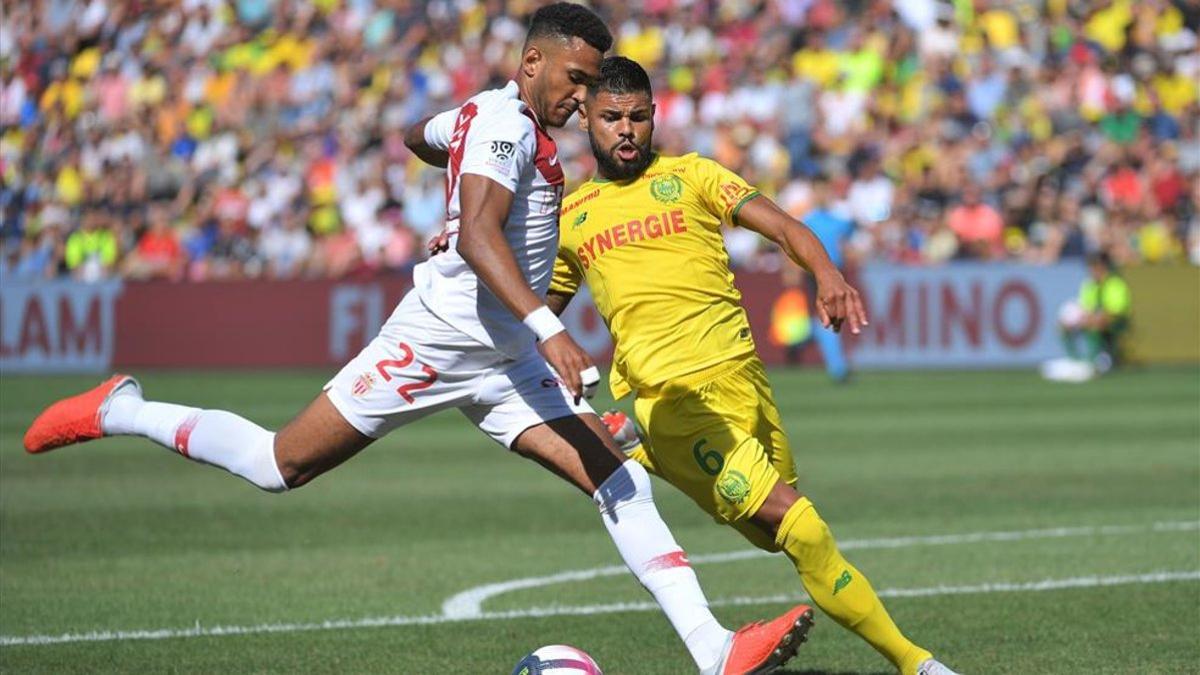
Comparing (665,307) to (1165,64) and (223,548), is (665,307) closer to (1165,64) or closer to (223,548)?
(223,548)

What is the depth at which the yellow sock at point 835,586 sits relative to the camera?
6559 millimetres

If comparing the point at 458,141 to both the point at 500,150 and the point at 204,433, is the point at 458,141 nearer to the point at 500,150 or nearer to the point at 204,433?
the point at 500,150

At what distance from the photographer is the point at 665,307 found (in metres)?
7.04

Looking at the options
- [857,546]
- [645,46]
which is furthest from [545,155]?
[645,46]

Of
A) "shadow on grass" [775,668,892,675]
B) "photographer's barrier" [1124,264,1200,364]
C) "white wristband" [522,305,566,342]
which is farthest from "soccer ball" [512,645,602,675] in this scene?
"photographer's barrier" [1124,264,1200,364]

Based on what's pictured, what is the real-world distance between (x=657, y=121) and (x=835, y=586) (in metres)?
22.0

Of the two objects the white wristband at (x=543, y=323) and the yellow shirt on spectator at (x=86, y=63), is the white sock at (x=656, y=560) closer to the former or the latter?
the white wristband at (x=543, y=323)

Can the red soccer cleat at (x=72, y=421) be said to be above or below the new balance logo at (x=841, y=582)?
above

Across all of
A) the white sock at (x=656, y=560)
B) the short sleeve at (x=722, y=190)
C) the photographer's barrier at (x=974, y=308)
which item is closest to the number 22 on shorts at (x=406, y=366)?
the white sock at (x=656, y=560)

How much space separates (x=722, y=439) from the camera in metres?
6.77

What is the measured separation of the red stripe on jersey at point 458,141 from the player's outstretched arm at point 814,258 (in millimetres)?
1035

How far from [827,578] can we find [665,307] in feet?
3.79

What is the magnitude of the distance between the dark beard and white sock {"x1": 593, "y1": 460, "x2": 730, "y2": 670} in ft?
3.78

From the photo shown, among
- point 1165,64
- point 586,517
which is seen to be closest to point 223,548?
point 586,517
